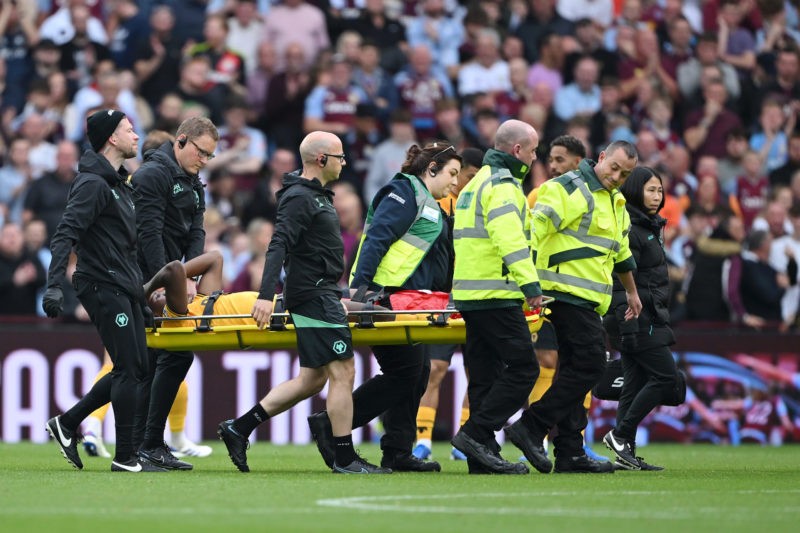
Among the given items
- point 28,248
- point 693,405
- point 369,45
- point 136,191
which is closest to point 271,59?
point 369,45

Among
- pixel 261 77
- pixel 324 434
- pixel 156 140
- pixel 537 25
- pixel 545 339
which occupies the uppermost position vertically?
pixel 537 25

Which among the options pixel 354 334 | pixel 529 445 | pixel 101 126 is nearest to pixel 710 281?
pixel 529 445

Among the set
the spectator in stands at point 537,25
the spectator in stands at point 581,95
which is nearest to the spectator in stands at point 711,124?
the spectator in stands at point 581,95

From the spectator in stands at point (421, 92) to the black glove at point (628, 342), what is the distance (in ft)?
27.3

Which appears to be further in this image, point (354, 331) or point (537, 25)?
point (537, 25)

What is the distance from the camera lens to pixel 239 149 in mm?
19562

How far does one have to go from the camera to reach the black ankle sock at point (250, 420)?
1118 cm

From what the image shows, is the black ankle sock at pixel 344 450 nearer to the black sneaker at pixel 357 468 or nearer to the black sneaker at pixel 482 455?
the black sneaker at pixel 357 468

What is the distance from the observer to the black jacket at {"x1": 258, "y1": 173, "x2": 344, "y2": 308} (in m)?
10.9

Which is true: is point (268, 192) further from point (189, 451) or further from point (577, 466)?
point (577, 466)

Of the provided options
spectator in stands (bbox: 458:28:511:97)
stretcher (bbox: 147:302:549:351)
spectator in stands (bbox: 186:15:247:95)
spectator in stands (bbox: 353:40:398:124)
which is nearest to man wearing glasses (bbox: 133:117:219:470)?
stretcher (bbox: 147:302:549:351)

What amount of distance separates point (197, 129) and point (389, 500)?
12.3 ft

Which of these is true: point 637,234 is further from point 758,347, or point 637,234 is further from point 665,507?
point 758,347

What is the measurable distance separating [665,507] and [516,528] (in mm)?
1375
